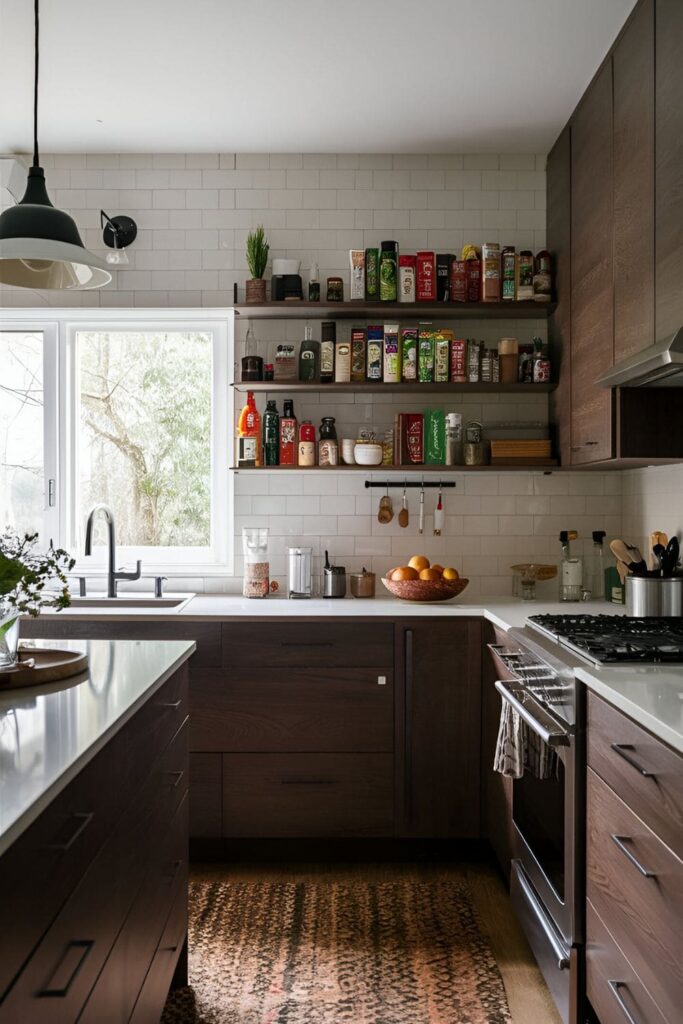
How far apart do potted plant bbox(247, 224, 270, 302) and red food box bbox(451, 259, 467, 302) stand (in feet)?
2.70

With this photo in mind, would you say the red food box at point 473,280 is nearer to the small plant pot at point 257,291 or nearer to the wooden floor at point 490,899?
the small plant pot at point 257,291

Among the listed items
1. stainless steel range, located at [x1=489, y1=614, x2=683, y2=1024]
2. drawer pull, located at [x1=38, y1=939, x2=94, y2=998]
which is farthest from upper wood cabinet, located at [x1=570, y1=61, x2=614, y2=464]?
drawer pull, located at [x1=38, y1=939, x2=94, y2=998]

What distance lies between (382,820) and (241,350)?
2.12 metres

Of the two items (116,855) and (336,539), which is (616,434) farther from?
(116,855)

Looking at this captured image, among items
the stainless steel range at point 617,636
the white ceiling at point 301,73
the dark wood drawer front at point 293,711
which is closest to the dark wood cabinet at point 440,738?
the dark wood drawer front at point 293,711

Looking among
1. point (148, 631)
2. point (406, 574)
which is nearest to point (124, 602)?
point (148, 631)

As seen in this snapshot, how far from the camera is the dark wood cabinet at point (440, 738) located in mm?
3189

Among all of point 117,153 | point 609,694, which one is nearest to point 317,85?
point 117,153

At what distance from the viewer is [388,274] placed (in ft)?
11.8

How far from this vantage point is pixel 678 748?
1.43 m

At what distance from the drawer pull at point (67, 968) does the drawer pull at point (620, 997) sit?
110 cm

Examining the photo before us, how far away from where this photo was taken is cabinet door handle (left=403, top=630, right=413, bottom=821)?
3180 millimetres

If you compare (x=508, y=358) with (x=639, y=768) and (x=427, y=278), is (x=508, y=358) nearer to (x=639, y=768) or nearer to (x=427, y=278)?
(x=427, y=278)

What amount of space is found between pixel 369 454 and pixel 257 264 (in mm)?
963
